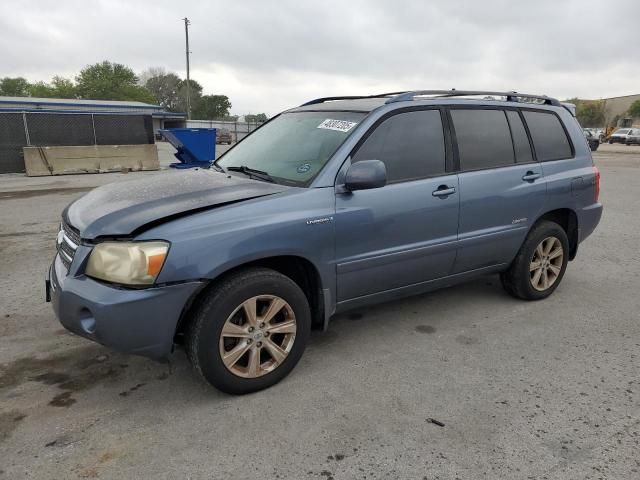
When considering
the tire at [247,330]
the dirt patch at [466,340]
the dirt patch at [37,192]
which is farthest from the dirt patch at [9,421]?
the dirt patch at [37,192]

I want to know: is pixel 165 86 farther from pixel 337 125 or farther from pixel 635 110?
pixel 337 125

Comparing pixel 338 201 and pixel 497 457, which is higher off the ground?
pixel 338 201

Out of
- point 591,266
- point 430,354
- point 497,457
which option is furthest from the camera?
point 591,266

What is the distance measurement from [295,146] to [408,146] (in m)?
0.82

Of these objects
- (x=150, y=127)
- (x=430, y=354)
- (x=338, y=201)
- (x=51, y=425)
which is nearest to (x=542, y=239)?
(x=430, y=354)

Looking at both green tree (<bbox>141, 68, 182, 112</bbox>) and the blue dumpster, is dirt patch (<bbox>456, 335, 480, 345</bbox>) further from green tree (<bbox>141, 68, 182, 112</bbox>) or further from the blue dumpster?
green tree (<bbox>141, 68, 182, 112</bbox>)

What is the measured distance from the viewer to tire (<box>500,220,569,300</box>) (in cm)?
422

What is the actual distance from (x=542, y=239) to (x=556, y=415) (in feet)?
6.42

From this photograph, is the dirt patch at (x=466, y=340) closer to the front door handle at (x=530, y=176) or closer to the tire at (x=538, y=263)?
the tire at (x=538, y=263)

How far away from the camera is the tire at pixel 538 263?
13.9 feet

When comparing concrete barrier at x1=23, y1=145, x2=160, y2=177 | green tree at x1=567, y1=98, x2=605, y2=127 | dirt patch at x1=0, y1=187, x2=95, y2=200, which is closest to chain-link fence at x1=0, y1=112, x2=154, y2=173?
concrete barrier at x1=23, y1=145, x2=160, y2=177

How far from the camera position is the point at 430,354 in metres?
3.41

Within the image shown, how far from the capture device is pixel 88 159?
1510cm

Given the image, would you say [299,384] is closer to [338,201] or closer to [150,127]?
[338,201]
